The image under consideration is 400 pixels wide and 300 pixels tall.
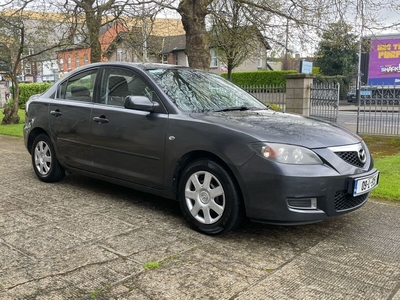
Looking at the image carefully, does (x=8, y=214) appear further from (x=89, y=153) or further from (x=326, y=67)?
(x=326, y=67)

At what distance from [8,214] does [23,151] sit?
492 centimetres

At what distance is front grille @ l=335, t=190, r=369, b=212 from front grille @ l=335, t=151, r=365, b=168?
0.30m

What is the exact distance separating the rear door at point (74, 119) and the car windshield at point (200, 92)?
1064 mm

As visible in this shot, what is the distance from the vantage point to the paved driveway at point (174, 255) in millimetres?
2908

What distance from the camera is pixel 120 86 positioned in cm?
488

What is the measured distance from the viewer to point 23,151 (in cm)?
901

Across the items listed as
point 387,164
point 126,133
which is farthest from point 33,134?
point 387,164

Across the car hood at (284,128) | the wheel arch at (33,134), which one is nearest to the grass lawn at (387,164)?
the car hood at (284,128)

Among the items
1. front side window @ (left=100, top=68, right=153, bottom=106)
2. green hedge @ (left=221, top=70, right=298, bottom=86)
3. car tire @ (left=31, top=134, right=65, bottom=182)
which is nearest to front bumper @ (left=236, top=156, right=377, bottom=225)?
front side window @ (left=100, top=68, right=153, bottom=106)

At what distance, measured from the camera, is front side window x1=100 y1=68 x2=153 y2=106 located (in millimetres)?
4641

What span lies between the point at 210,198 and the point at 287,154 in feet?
2.76

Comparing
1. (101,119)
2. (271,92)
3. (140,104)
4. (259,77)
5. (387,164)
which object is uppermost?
(259,77)

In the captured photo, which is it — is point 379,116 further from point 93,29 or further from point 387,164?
point 93,29

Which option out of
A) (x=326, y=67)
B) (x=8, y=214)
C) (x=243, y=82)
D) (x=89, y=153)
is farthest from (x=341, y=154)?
(x=326, y=67)
